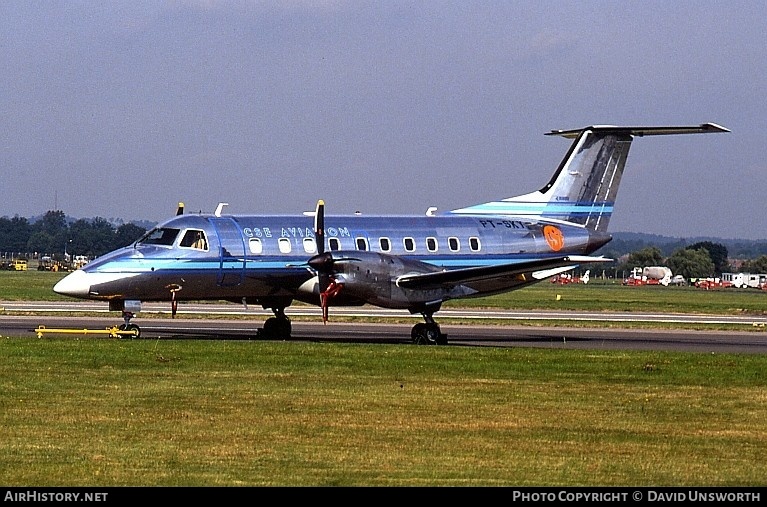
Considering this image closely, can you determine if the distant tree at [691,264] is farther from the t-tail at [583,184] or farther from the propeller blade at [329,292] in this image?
the propeller blade at [329,292]

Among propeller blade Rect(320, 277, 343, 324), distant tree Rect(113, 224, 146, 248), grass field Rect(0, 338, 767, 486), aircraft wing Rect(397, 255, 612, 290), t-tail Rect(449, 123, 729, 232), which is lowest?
grass field Rect(0, 338, 767, 486)

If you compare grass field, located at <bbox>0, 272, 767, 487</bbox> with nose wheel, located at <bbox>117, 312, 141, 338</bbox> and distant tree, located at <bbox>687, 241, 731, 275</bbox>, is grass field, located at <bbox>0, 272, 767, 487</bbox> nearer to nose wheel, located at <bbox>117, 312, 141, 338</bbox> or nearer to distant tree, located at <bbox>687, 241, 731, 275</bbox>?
nose wheel, located at <bbox>117, 312, 141, 338</bbox>

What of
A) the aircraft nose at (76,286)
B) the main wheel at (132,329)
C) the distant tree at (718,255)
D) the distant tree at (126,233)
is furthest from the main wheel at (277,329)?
the distant tree at (718,255)

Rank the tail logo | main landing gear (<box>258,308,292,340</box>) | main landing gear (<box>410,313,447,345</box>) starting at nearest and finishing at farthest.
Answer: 1. main landing gear (<box>410,313,447,345</box>)
2. main landing gear (<box>258,308,292,340</box>)
3. the tail logo

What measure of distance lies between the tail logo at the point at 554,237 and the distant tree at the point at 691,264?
139122mm

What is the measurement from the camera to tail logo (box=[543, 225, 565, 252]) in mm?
38000

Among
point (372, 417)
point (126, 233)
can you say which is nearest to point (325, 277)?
point (372, 417)

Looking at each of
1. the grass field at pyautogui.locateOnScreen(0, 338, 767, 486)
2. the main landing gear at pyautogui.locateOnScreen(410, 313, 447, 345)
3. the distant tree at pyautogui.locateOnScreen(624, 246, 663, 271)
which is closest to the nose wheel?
the grass field at pyautogui.locateOnScreen(0, 338, 767, 486)

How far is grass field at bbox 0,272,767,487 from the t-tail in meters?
9.78

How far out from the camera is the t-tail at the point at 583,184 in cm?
3906

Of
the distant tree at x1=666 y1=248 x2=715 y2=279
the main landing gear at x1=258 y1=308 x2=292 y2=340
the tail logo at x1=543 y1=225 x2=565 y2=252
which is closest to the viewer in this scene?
the main landing gear at x1=258 y1=308 x2=292 y2=340

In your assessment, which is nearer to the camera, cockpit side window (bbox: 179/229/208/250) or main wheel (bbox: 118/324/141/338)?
main wheel (bbox: 118/324/141/338)

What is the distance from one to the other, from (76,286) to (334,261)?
263 inches
